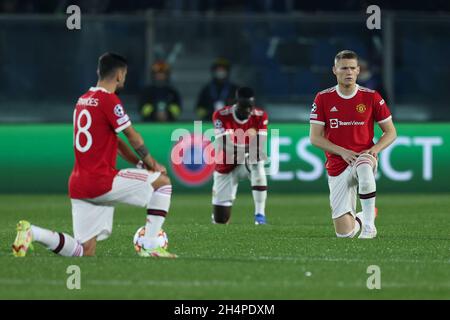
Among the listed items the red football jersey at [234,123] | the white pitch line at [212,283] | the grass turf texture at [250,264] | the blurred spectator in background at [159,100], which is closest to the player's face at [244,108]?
the red football jersey at [234,123]

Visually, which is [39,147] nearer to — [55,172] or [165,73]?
[55,172]

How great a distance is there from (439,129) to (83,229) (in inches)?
443

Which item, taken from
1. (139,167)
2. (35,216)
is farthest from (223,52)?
(139,167)

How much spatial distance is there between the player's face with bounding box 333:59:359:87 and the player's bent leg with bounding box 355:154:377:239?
847mm

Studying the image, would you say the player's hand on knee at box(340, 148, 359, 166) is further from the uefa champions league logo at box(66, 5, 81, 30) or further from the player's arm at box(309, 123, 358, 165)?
the uefa champions league logo at box(66, 5, 81, 30)

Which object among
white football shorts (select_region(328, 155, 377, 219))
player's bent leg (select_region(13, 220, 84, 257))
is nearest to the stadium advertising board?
white football shorts (select_region(328, 155, 377, 219))

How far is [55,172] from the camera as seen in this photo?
20969mm

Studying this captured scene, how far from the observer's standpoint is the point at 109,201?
1062 centimetres

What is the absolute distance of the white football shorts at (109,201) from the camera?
34.3ft

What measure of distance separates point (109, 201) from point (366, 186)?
3.00m

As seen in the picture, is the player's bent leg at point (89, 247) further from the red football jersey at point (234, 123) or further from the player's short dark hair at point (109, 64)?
the red football jersey at point (234, 123)

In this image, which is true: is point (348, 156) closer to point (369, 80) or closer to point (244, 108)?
point (244, 108)

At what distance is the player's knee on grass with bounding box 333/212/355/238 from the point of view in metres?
12.9

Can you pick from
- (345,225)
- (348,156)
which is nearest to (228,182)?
(345,225)
